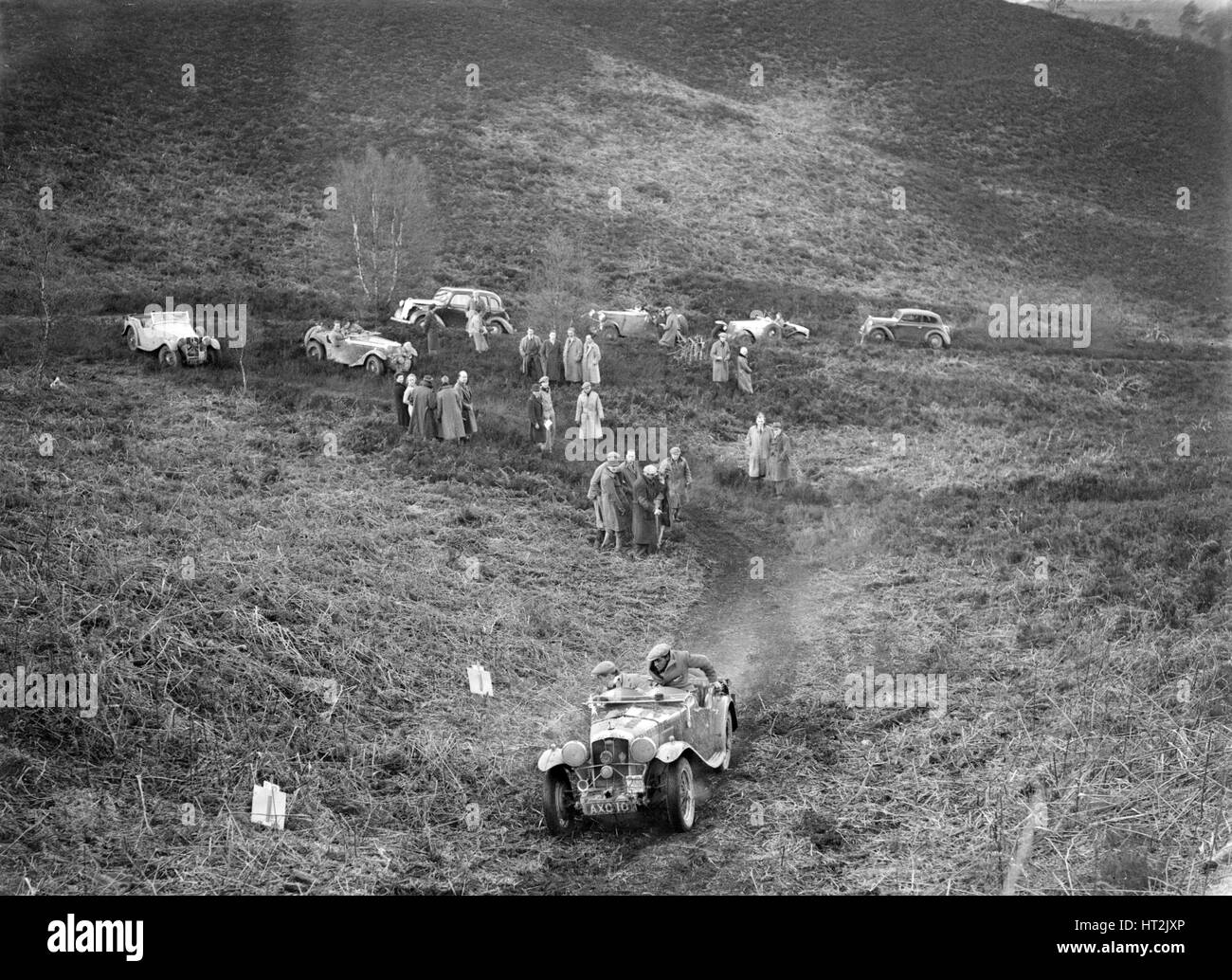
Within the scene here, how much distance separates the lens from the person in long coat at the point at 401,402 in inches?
842

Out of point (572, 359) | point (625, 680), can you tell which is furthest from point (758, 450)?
point (625, 680)

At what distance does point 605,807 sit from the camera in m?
9.30

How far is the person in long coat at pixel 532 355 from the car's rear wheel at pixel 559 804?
17377 millimetres

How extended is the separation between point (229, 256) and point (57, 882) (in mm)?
29820

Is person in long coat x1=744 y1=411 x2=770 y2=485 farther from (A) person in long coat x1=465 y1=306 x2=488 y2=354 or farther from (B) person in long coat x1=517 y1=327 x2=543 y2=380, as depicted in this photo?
(A) person in long coat x1=465 y1=306 x2=488 y2=354

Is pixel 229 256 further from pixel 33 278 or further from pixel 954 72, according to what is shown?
pixel 954 72

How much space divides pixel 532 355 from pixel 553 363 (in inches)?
21.2

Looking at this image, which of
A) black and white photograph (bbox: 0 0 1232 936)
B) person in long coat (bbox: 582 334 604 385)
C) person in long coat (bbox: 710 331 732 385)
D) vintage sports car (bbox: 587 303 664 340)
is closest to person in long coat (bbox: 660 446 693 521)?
black and white photograph (bbox: 0 0 1232 936)

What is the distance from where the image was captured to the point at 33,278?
97.1ft

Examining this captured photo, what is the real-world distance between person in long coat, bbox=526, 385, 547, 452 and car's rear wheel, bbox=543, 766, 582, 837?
40.0 feet

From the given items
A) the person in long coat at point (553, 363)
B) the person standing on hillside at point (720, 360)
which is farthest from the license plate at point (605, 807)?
the person standing on hillside at point (720, 360)

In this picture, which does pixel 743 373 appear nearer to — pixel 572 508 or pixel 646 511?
pixel 572 508

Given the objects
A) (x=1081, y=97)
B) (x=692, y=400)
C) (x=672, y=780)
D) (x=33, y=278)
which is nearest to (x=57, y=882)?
(x=672, y=780)

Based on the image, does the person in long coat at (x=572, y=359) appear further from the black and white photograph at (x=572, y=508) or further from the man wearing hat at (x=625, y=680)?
the man wearing hat at (x=625, y=680)
